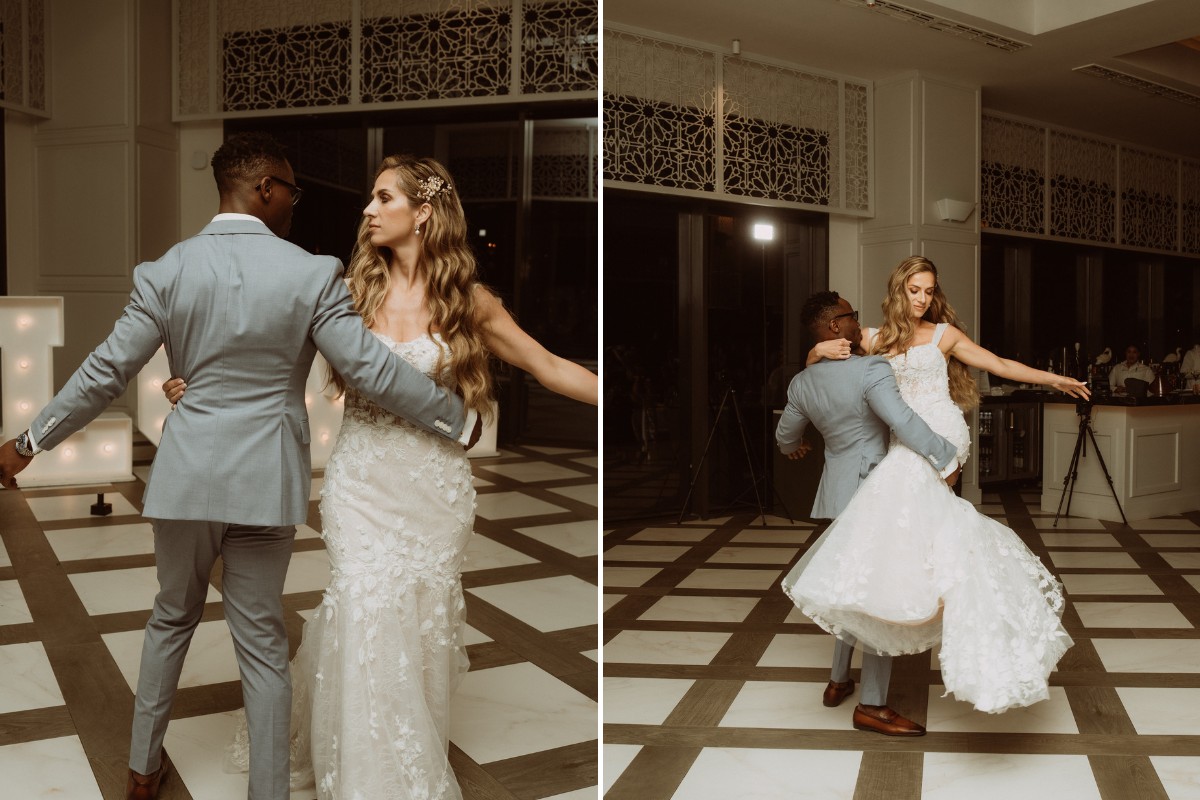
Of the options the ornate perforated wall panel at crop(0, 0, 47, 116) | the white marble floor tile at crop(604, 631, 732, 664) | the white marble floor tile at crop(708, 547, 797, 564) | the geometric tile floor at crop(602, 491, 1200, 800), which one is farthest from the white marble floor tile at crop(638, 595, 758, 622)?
the ornate perforated wall panel at crop(0, 0, 47, 116)

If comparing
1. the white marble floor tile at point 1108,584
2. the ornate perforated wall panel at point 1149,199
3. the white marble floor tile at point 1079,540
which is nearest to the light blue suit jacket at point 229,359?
the white marble floor tile at point 1108,584

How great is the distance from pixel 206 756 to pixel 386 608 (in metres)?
0.92

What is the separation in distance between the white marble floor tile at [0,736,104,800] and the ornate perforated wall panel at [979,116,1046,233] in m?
8.03

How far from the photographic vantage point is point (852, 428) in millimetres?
3422

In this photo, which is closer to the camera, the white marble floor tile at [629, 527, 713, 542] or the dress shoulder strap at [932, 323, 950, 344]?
the dress shoulder strap at [932, 323, 950, 344]

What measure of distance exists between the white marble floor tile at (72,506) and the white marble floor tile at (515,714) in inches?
150

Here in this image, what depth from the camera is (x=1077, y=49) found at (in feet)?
23.9

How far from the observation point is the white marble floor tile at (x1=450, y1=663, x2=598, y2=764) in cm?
297

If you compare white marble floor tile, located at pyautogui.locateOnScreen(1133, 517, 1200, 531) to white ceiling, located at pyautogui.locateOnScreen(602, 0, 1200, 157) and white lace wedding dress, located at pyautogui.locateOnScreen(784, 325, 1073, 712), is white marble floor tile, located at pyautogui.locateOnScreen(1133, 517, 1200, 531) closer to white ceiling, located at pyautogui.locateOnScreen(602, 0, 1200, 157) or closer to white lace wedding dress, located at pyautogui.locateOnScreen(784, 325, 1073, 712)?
white ceiling, located at pyautogui.locateOnScreen(602, 0, 1200, 157)

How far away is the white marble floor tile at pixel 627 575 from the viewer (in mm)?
5465

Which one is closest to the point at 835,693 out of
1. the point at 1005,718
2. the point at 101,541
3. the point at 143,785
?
the point at 1005,718

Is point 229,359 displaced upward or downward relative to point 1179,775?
upward

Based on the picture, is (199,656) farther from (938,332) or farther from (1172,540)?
(1172,540)

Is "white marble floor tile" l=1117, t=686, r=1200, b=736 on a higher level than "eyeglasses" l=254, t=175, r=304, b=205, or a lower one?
lower
